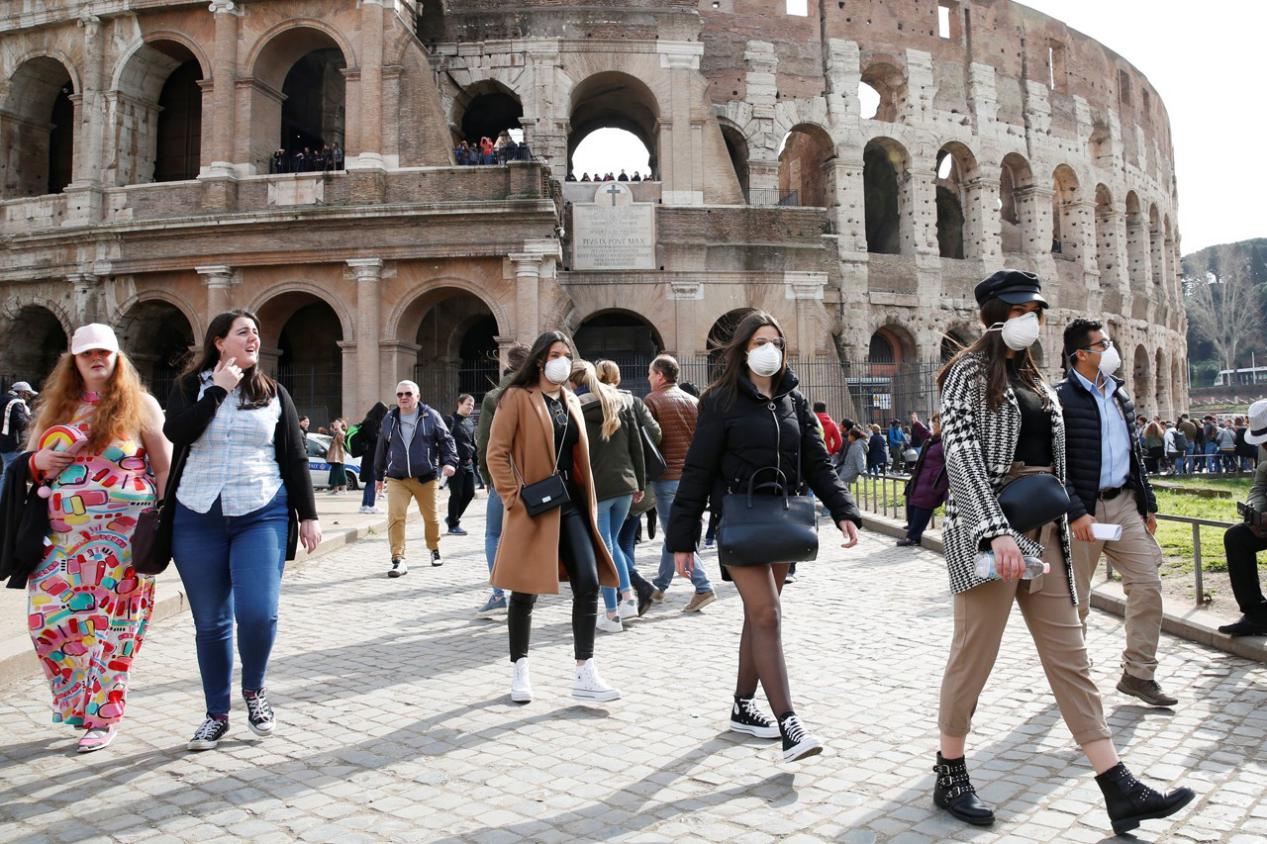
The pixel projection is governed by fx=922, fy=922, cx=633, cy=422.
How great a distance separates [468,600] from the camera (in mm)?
7336

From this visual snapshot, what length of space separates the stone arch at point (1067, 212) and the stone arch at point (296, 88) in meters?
22.7

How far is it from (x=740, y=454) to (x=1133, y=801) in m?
A: 1.78

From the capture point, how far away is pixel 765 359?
3727mm

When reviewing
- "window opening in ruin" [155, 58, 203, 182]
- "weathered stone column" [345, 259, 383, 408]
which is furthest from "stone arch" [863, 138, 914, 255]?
"window opening in ruin" [155, 58, 203, 182]

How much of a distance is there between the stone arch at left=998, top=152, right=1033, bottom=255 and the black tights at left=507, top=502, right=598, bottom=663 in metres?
27.6

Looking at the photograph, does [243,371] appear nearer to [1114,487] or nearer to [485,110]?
[1114,487]

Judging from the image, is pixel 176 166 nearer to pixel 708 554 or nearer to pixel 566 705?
pixel 708 554

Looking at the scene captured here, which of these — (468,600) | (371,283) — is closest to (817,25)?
(371,283)

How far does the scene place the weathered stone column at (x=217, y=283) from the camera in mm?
19641

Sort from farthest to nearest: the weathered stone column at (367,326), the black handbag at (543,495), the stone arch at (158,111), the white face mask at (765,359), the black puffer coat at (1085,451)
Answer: the stone arch at (158,111) < the weathered stone column at (367,326) < the black handbag at (543,495) < the black puffer coat at (1085,451) < the white face mask at (765,359)

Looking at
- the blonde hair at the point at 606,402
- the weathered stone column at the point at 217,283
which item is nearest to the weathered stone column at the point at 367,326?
the weathered stone column at the point at 217,283

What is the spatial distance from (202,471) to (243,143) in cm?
1840

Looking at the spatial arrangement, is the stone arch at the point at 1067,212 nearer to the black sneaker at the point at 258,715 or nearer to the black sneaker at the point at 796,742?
the black sneaker at the point at 796,742

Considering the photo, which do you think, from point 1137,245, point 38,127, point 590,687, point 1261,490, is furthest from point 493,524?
point 1137,245
